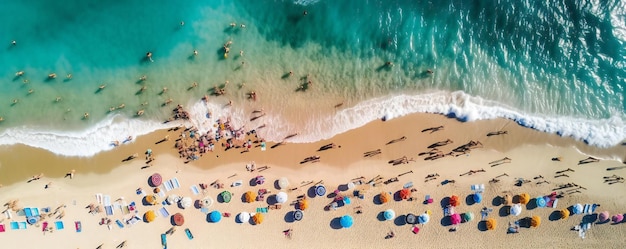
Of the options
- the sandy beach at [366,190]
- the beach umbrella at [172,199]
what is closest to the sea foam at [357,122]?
the sandy beach at [366,190]

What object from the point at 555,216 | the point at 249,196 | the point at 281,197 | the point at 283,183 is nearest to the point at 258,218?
the point at 249,196

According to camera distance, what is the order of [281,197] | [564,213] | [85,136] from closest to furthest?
[564,213]
[281,197]
[85,136]

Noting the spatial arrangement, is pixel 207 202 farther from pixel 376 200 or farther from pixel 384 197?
pixel 384 197

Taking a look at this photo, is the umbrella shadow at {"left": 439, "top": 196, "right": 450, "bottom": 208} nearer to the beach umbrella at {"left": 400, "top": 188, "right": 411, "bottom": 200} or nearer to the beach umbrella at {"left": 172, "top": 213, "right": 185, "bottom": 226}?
the beach umbrella at {"left": 400, "top": 188, "right": 411, "bottom": 200}

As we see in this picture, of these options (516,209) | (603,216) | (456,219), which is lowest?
(603,216)

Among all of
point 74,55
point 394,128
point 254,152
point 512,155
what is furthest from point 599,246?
point 74,55

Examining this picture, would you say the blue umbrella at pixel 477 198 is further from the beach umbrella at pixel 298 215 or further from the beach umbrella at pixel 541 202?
the beach umbrella at pixel 298 215

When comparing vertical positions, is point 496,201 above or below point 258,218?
below

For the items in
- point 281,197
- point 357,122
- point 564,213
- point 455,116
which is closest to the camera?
point 564,213
